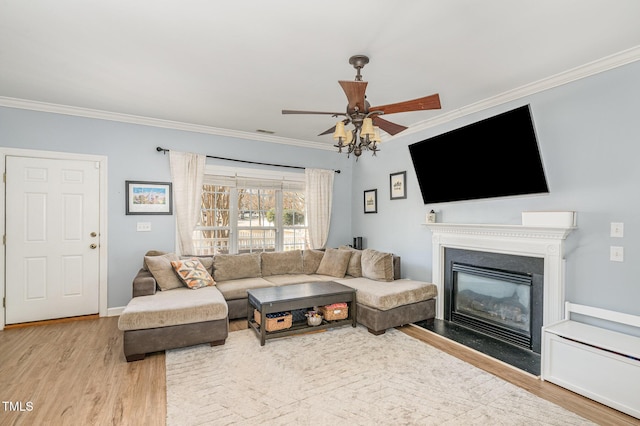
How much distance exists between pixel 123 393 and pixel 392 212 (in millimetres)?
3864

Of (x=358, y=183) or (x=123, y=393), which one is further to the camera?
(x=358, y=183)

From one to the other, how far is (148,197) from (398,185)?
3540 millimetres

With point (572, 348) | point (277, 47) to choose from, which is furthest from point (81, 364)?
point (572, 348)

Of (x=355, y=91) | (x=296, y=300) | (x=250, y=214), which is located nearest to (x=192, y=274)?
(x=296, y=300)

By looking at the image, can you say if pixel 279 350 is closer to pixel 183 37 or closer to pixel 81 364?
pixel 81 364

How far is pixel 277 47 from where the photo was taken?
2471 millimetres

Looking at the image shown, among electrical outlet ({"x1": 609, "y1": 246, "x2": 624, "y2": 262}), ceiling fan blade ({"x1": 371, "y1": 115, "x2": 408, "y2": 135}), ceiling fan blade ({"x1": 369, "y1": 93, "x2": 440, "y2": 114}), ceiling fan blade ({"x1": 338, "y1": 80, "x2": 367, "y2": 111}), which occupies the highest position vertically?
ceiling fan blade ({"x1": 338, "y1": 80, "x2": 367, "y2": 111})

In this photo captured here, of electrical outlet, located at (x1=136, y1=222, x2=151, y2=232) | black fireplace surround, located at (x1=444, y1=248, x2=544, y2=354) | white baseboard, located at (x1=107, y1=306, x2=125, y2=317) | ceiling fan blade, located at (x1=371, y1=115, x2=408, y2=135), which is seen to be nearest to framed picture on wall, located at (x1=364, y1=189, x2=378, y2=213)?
black fireplace surround, located at (x1=444, y1=248, x2=544, y2=354)

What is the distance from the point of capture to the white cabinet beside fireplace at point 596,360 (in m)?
2.12

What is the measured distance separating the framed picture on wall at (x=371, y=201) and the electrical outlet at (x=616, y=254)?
306 centimetres

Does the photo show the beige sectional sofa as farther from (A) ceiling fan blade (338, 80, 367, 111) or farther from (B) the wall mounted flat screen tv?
(A) ceiling fan blade (338, 80, 367, 111)

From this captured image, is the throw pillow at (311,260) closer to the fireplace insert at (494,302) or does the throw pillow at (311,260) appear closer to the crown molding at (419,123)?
the crown molding at (419,123)

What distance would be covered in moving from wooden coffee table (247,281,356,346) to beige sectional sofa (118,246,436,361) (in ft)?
0.63

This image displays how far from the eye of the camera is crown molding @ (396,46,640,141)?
251 cm
